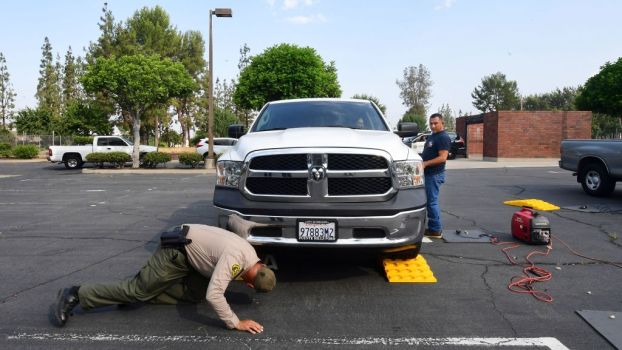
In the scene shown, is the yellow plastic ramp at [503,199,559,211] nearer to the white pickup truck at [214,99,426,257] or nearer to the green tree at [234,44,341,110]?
the white pickup truck at [214,99,426,257]

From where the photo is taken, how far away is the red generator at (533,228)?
6.12 meters

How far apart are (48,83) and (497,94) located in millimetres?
82243

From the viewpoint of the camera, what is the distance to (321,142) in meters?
4.25

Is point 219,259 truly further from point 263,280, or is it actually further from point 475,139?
point 475,139

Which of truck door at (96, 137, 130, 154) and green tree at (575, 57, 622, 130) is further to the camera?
green tree at (575, 57, 622, 130)

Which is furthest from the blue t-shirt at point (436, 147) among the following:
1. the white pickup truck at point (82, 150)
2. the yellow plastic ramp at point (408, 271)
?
the white pickup truck at point (82, 150)

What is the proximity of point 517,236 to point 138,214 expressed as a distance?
6.80m

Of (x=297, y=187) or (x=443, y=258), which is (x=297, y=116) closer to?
(x=297, y=187)

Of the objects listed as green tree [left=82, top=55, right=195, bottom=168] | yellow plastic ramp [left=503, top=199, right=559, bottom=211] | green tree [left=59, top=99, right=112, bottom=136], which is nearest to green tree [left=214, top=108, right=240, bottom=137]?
green tree [left=59, top=99, right=112, bottom=136]

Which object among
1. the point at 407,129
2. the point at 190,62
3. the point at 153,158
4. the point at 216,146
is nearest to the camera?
the point at 407,129

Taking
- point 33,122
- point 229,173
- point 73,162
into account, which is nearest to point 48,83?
point 33,122

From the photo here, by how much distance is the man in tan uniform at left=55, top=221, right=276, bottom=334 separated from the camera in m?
3.47

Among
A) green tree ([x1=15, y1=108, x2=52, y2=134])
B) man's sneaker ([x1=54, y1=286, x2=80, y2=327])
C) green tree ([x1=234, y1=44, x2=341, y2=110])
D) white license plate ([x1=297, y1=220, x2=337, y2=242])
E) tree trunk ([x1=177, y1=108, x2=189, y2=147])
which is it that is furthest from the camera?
tree trunk ([x1=177, y1=108, x2=189, y2=147])

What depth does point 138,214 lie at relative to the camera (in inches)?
366
